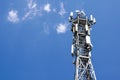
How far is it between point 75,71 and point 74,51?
398cm

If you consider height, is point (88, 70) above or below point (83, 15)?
below

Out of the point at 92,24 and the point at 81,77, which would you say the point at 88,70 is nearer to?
the point at 81,77

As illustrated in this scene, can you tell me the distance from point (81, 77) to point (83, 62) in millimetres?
3211

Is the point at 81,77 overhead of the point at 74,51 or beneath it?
beneath

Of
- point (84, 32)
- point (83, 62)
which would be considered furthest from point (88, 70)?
point (84, 32)

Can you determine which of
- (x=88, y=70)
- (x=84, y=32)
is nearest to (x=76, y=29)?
(x=84, y=32)

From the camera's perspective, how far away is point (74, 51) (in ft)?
253

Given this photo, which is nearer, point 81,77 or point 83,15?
point 81,77

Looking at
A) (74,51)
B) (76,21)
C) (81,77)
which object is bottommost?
(81,77)

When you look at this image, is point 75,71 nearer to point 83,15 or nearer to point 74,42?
point 74,42

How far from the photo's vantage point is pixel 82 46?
78.2 metres

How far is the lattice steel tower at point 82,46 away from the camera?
247 ft

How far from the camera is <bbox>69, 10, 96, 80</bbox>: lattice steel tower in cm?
7531

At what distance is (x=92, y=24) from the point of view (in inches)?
3214
